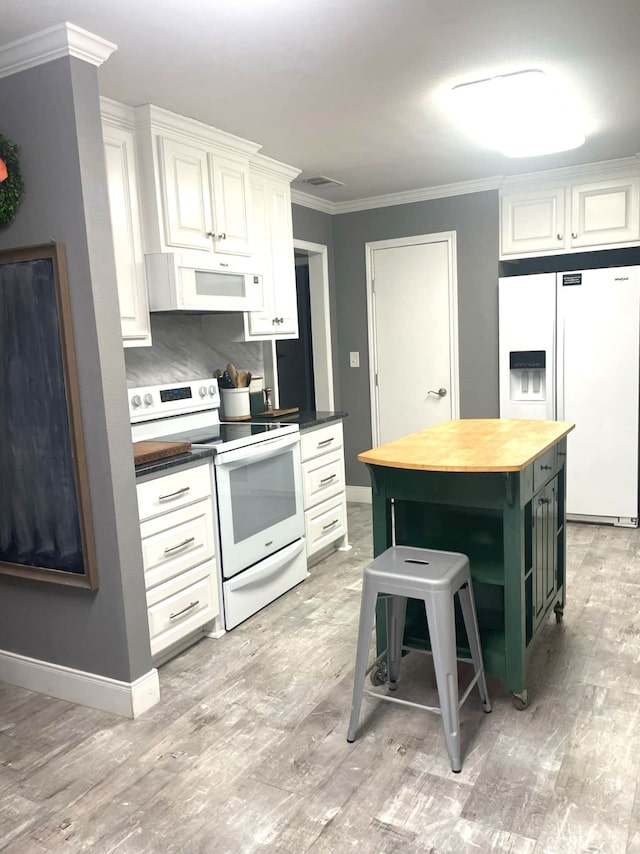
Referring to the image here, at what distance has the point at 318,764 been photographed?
2.13m

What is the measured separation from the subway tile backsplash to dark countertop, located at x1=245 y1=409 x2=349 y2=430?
425 millimetres

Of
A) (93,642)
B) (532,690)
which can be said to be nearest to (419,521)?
(532,690)

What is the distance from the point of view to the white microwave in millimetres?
3053

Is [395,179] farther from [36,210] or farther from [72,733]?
[72,733]

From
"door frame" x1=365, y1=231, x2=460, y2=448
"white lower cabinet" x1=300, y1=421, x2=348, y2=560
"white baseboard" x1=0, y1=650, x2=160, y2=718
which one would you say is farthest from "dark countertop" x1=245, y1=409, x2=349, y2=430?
"white baseboard" x1=0, y1=650, x2=160, y2=718

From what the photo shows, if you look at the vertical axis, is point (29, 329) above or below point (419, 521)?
above

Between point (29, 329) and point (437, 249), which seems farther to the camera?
point (437, 249)

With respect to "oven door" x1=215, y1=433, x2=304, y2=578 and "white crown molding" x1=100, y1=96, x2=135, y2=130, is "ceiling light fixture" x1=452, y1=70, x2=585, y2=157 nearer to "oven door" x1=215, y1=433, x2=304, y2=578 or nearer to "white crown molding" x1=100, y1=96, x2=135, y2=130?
"white crown molding" x1=100, y1=96, x2=135, y2=130

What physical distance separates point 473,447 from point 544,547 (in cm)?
55

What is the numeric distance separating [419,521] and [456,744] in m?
0.87

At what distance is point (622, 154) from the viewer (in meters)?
4.13

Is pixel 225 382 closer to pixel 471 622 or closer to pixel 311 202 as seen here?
pixel 311 202

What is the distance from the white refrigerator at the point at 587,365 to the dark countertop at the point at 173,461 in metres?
2.50

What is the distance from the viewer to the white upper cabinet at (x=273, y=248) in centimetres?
384
